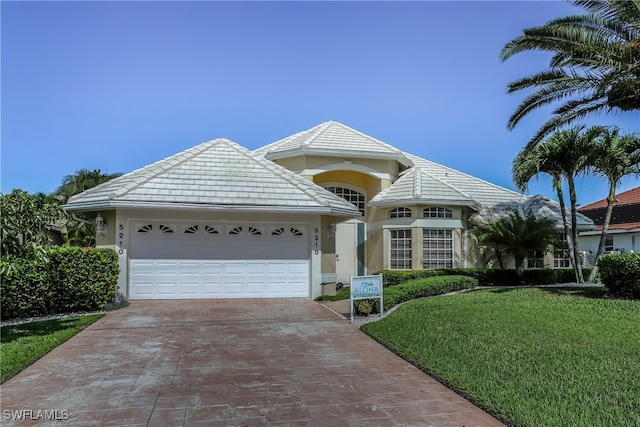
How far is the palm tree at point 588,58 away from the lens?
1102cm

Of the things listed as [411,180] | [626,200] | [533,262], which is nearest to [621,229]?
[626,200]

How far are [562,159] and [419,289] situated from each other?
800 cm

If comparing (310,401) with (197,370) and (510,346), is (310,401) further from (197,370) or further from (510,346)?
(510,346)

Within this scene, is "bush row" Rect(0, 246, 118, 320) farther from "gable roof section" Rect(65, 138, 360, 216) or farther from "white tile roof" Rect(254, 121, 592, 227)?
"white tile roof" Rect(254, 121, 592, 227)

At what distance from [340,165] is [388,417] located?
48.0 ft

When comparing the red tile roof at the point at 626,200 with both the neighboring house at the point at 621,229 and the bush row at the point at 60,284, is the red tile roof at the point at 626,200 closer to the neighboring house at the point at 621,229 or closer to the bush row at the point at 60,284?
the neighboring house at the point at 621,229

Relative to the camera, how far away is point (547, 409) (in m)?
4.93

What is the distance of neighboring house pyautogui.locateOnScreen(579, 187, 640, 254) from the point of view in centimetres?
2564

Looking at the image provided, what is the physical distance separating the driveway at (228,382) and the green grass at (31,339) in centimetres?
22

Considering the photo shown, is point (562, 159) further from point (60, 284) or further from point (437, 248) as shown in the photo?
point (60, 284)

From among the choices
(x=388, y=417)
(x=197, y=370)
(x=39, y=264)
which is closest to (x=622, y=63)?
(x=388, y=417)

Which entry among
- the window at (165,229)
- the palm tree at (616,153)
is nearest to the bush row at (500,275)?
the palm tree at (616,153)

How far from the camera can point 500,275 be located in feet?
58.9

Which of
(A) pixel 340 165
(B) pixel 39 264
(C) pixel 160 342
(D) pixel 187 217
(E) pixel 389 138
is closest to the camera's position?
(C) pixel 160 342
